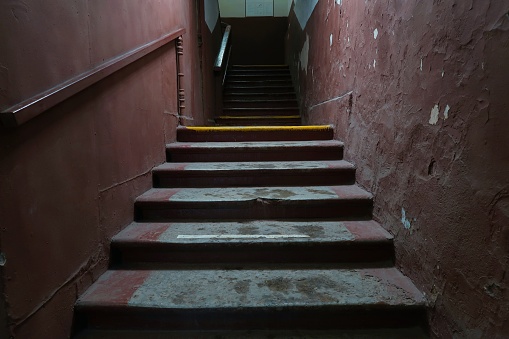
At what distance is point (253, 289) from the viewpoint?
1.37 metres

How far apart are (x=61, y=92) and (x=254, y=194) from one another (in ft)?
4.02

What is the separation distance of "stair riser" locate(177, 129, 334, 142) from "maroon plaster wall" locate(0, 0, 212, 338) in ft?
2.76

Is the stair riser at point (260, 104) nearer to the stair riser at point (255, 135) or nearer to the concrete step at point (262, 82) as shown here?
the concrete step at point (262, 82)

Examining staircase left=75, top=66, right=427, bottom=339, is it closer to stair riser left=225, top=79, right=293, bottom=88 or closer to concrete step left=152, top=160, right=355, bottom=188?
concrete step left=152, top=160, right=355, bottom=188

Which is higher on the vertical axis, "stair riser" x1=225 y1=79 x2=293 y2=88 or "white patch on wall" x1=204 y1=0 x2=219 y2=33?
"white patch on wall" x1=204 y1=0 x2=219 y2=33

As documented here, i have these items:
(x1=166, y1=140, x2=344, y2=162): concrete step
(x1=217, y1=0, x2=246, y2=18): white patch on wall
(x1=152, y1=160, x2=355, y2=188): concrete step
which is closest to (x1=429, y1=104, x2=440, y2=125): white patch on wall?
(x1=152, y1=160, x2=355, y2=188): concrete step

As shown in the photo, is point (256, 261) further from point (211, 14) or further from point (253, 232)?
A: point (211, 14)

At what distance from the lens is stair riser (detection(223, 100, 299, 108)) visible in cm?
566

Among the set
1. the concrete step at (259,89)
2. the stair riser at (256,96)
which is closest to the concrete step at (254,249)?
the stair riser at (256,96)

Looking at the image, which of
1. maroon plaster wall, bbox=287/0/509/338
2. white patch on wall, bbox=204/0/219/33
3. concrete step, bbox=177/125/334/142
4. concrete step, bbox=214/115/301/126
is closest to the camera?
maroon plaster wall, bbox=287/0/509/338

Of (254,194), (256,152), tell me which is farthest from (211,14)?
(254,194)

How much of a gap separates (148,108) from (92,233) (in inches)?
40.8

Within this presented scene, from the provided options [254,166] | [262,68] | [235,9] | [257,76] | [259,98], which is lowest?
[254,166]

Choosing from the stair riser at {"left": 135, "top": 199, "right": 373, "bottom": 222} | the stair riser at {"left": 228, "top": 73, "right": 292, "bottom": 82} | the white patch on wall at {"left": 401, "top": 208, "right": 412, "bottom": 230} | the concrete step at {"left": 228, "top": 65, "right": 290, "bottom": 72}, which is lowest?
the stair riser at {"left": 135, "top": 199, "right": 373, "bottom": 222}
